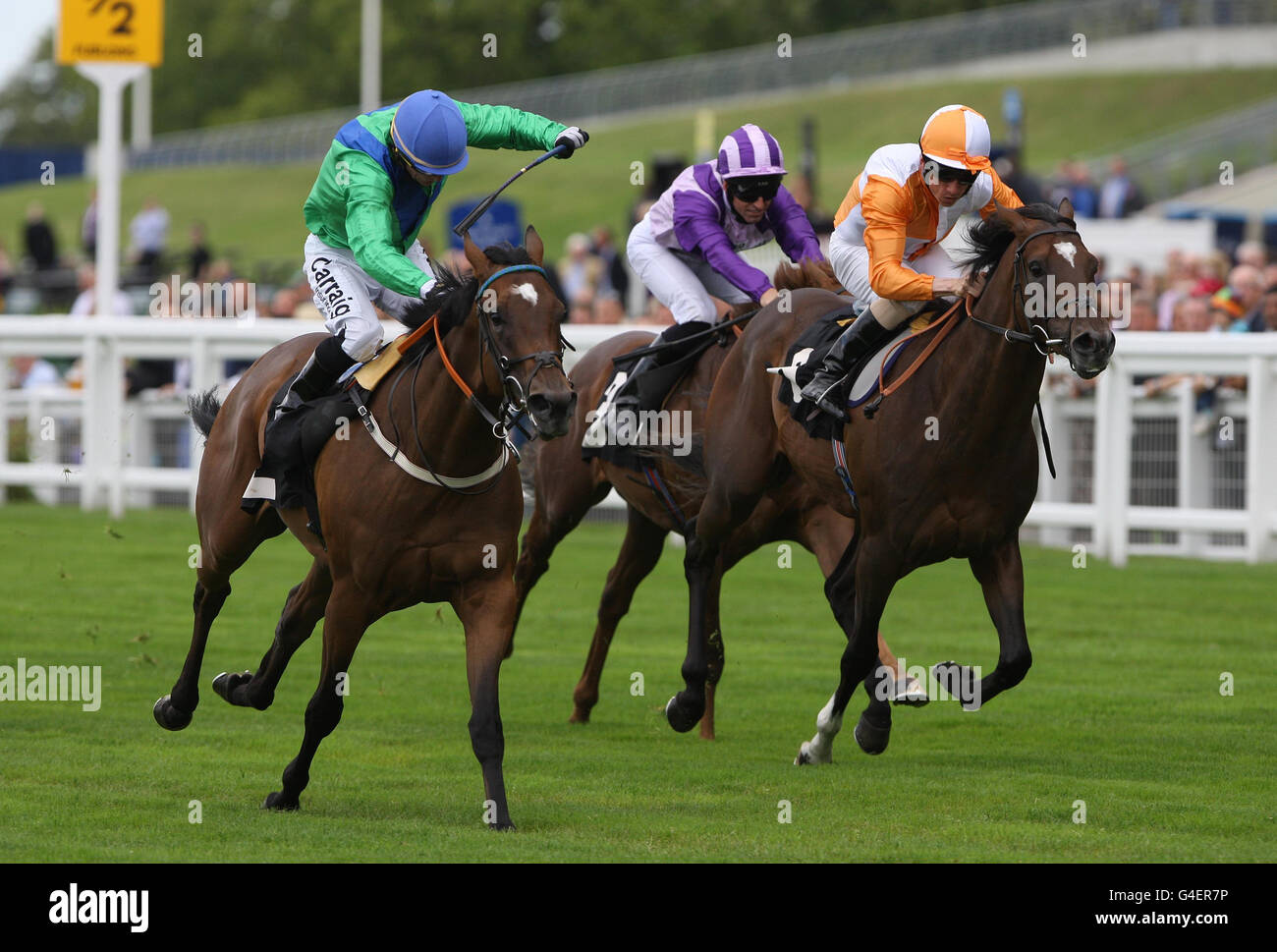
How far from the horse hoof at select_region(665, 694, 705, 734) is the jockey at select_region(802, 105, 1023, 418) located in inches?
49.3

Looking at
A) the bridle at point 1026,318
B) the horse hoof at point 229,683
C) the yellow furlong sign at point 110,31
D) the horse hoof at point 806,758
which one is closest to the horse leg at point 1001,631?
the bridle at point 1026,318

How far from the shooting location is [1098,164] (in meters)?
37.3

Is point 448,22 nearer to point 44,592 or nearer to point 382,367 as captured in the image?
point 44,592

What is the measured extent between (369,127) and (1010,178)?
12021mm

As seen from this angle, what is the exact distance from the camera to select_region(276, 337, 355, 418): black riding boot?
7.02 meters

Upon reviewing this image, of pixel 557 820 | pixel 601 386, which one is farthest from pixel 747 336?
pixel 557 820

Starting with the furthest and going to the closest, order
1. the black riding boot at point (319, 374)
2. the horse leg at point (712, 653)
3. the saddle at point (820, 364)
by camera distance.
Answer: the horse leg at point (712, 653), the saddle at point (820, 364), the black riding boot at point (319, 374)

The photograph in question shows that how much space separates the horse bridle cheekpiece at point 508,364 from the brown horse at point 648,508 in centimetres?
207

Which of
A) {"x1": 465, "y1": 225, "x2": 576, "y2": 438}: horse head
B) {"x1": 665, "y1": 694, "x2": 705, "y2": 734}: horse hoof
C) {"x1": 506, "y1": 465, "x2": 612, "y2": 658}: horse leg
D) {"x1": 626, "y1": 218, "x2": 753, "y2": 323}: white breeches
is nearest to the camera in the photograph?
{"x1": 465, "y1": 225, "x2": 576, "y2": 438}: horse head

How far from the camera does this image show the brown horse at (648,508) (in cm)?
850

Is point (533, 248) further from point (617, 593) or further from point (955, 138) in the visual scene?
point (617, 593)

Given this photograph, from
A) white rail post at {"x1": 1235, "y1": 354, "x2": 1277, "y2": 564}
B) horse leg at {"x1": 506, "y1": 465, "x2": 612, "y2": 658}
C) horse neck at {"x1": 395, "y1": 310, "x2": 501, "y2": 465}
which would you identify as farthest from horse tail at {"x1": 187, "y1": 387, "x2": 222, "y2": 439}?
white rail post at {"x1": 1235, "y1": 354, "x2": 1277, "y2": 564}

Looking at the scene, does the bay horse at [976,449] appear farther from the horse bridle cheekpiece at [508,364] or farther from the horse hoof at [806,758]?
the horse bridle cheekpiece at [508,364]

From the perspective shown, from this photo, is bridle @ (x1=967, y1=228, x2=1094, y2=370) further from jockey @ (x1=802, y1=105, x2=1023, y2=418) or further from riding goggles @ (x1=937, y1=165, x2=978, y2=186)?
riding goggles @ (x1=937, y1=165, x2=978, y2=186)
